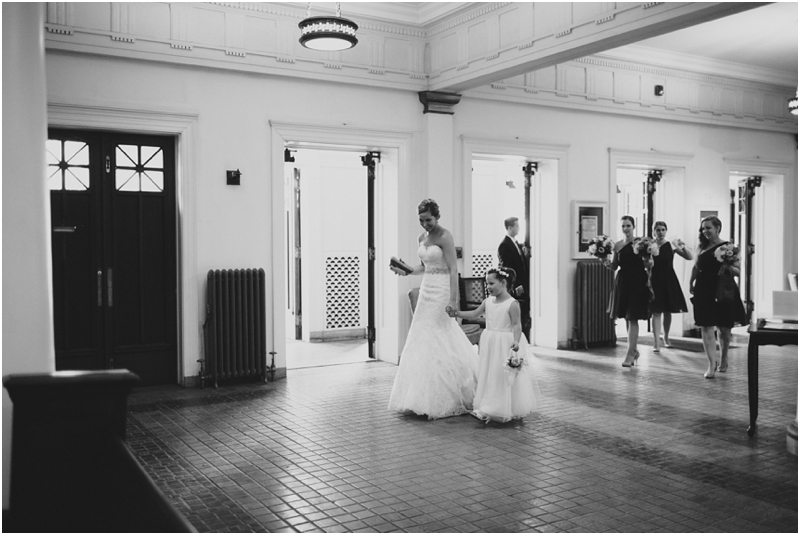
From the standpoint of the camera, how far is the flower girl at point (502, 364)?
629 centimetres

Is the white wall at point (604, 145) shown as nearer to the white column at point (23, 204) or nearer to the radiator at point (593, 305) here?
the radiator at point (593, 305)

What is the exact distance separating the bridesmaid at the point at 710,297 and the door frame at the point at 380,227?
3.43 m

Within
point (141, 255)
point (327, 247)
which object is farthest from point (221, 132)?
point (327, 247)

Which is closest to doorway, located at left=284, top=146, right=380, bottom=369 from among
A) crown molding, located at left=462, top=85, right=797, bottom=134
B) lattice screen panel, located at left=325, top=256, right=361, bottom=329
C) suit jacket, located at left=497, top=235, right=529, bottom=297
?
lattice screen panel, located at left=325, top=256, right=361, bottom=329

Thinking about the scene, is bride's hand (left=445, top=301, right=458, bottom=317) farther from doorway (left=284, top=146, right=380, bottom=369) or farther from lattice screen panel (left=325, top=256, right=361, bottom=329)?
lattice screen panel (left=325, top=256, right=361, bottom=329)

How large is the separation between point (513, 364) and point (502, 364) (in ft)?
0.64

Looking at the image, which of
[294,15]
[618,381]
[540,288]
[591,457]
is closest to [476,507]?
[591,457]

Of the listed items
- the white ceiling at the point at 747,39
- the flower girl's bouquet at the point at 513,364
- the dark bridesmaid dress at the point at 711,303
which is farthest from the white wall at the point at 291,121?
the flower girl's bouquet at the point at 513,364

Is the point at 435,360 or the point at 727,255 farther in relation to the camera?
the point at 727,255

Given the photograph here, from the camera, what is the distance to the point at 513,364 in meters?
6.15

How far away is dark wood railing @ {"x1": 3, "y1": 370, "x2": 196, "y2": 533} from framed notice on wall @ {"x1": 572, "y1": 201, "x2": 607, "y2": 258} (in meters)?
8.62

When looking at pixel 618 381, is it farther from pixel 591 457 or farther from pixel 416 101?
pixel 416 101

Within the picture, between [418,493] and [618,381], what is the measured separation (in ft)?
14.2

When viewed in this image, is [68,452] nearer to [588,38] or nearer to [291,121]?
[588,38]
